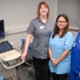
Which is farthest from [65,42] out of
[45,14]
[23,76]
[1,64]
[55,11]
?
[55,11]

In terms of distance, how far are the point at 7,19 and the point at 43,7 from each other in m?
1.28

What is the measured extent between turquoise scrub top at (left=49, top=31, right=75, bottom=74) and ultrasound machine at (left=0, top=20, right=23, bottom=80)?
20.0 inches

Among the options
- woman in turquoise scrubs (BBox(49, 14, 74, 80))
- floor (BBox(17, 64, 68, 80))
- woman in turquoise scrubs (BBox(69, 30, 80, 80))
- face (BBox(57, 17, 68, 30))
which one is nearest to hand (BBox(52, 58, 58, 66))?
woman in turquoise scrubs (BBox(49, 14, 74, 80))

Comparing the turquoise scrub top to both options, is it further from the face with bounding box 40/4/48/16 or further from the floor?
the floor

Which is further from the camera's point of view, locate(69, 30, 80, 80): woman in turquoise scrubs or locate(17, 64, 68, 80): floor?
locate(17, 64, 68, 80): floor

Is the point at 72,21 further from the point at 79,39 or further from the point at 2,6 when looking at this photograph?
the point at 79,39

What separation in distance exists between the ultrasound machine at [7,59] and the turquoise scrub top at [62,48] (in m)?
0.51

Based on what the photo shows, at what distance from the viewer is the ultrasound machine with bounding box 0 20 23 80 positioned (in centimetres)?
232

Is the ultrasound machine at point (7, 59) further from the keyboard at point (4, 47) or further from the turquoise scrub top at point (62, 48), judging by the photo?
the turquoise scrub top at point (62, 48)

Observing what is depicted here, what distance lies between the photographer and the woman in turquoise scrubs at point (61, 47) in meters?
2.11

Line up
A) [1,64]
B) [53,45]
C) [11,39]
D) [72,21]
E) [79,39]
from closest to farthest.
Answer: [79,39], [53,45], [1,64], [11,39], [72,21]

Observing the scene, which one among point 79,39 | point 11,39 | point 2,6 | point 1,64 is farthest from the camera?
point 11,39

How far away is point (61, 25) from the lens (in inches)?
83.6

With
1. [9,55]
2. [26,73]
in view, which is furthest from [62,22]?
[26,73]
